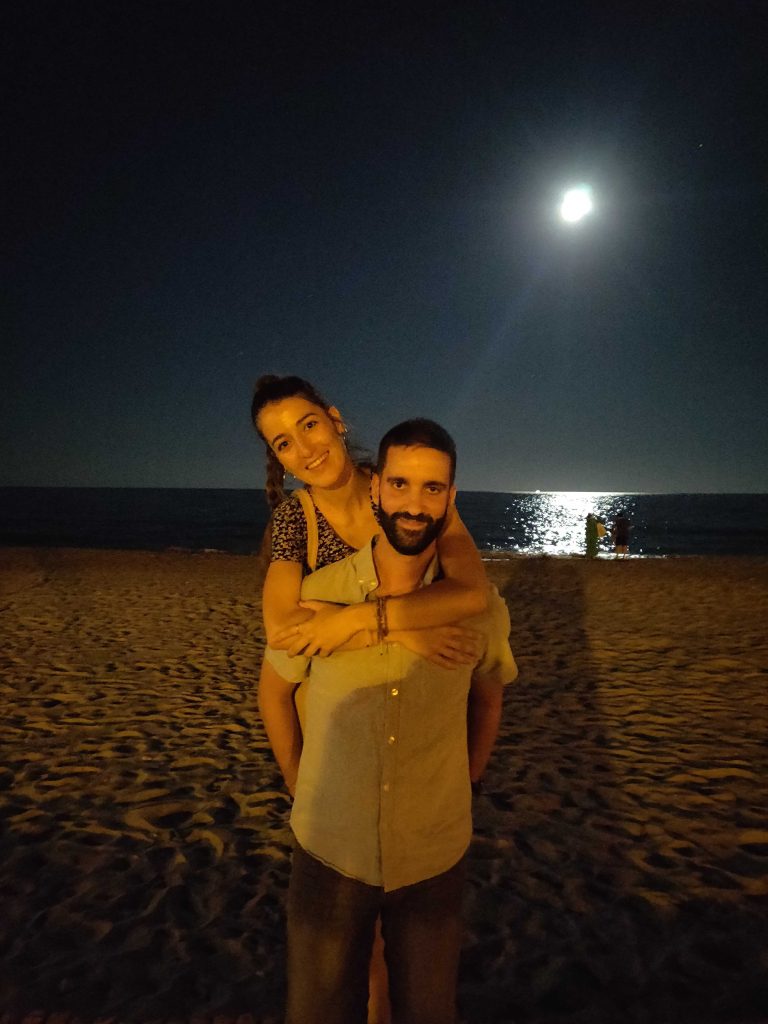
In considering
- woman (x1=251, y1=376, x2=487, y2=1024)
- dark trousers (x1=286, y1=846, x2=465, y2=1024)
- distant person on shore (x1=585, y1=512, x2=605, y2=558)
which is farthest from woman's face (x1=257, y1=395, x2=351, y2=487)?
distant person on shore (x1=585, y1=512, x2=605, y2=558)

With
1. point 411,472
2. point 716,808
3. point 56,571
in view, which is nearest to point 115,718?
point 716,808

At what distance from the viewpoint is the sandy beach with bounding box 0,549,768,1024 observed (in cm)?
288

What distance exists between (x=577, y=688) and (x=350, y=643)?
651 centimetres

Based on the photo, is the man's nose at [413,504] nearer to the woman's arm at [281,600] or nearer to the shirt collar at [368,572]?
the shirt collar at [368,572]

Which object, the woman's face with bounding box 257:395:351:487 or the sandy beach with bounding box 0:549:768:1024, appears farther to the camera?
the sandy beach with bounding box 0:549:768:1024

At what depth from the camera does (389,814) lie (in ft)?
5.28

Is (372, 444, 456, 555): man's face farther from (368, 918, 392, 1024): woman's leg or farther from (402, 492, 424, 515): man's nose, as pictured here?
(368, 918, 392, 1024): woman's leg

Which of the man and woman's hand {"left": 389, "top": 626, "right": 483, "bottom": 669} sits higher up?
woman's hand {"left": 389, "top": 626, "right": 483, "bottom": 669}

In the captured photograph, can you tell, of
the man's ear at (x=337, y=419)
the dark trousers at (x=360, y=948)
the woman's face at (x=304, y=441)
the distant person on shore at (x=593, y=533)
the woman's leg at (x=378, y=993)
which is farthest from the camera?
the distant person on shore at (x=593, y=533)

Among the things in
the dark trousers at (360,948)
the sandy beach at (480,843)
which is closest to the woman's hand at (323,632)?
the dark trousers at (360,948)

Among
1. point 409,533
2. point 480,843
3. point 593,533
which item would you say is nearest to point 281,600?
point 409,533

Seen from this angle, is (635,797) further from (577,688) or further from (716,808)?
(577,688)

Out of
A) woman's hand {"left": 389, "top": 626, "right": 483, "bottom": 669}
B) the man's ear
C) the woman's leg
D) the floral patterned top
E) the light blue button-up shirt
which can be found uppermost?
the man's ear

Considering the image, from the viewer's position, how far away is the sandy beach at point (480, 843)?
2.88 meters
